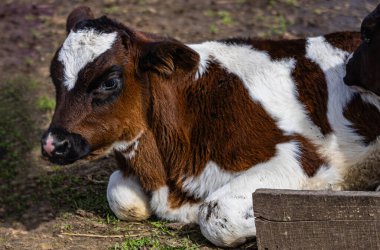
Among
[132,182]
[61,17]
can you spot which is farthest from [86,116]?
[61,17]

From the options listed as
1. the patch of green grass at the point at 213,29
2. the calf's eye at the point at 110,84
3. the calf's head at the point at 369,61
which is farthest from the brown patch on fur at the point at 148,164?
the patch of green grass at the point at 213,29

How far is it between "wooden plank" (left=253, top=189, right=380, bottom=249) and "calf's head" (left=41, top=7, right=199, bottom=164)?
1.43 meters

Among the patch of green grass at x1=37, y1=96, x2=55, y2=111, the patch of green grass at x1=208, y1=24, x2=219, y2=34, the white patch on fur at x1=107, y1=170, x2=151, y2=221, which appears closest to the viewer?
the white patch on fur at x1=107, y1=170, x2=151, y2=221

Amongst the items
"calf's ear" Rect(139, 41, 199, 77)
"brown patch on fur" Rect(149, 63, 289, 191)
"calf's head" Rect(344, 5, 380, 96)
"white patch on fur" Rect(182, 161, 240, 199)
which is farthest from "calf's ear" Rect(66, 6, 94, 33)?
"calf's head" Rect(344, 5, 380, 96)

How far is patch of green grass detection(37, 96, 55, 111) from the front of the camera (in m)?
9.42

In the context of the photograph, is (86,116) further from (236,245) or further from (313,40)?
(313,40)

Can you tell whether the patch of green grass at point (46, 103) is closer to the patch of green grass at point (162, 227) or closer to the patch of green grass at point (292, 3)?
the patch of green grass at point (162, 227)

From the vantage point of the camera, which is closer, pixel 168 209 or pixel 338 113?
pixel 338 113

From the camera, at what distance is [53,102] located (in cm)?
952

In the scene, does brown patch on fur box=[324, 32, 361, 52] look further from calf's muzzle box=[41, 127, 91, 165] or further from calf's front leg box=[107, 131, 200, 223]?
calf's muzzle box=[41, 127, 91, 165]

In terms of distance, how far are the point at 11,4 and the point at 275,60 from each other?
26.4 feet

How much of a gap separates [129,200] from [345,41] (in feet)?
6.82

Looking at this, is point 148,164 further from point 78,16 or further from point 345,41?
point 345,41

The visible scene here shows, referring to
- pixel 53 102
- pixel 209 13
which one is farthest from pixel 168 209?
pixel 209 13
